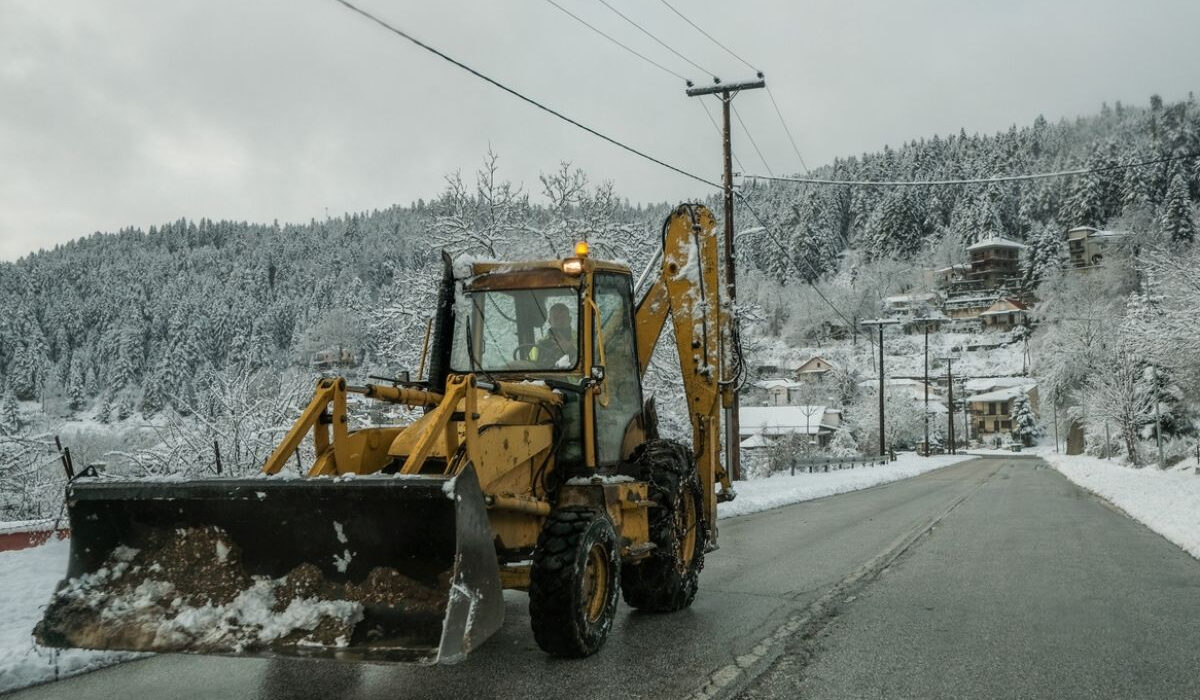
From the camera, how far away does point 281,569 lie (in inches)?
178

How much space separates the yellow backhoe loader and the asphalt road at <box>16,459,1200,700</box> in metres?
0.49

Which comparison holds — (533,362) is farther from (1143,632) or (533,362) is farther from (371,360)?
(371,360)

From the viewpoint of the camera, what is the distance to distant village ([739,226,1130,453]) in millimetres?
88562

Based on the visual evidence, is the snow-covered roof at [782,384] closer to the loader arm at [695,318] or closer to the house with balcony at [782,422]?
the house with balcony at [782,422]

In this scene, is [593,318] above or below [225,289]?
below

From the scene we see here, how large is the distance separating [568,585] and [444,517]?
3.29 feet

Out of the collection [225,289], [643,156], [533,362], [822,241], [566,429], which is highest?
[822,241]

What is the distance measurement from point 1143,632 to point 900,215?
146653 mm

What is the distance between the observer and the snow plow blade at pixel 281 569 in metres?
4.24

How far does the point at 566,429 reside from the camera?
625 centimetres

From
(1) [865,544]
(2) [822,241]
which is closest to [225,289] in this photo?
(1) [865,544]

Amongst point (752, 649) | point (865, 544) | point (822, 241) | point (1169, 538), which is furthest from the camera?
point (822, 241)

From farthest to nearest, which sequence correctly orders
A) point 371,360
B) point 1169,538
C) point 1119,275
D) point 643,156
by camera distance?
point 1119,275 → point 371,360 → point 643,156 → point 1169,538

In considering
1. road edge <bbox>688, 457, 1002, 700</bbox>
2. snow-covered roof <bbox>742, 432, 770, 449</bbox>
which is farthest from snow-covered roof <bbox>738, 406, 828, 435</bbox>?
road edge <bbox>688, 457, 1002, 700</bbox>
